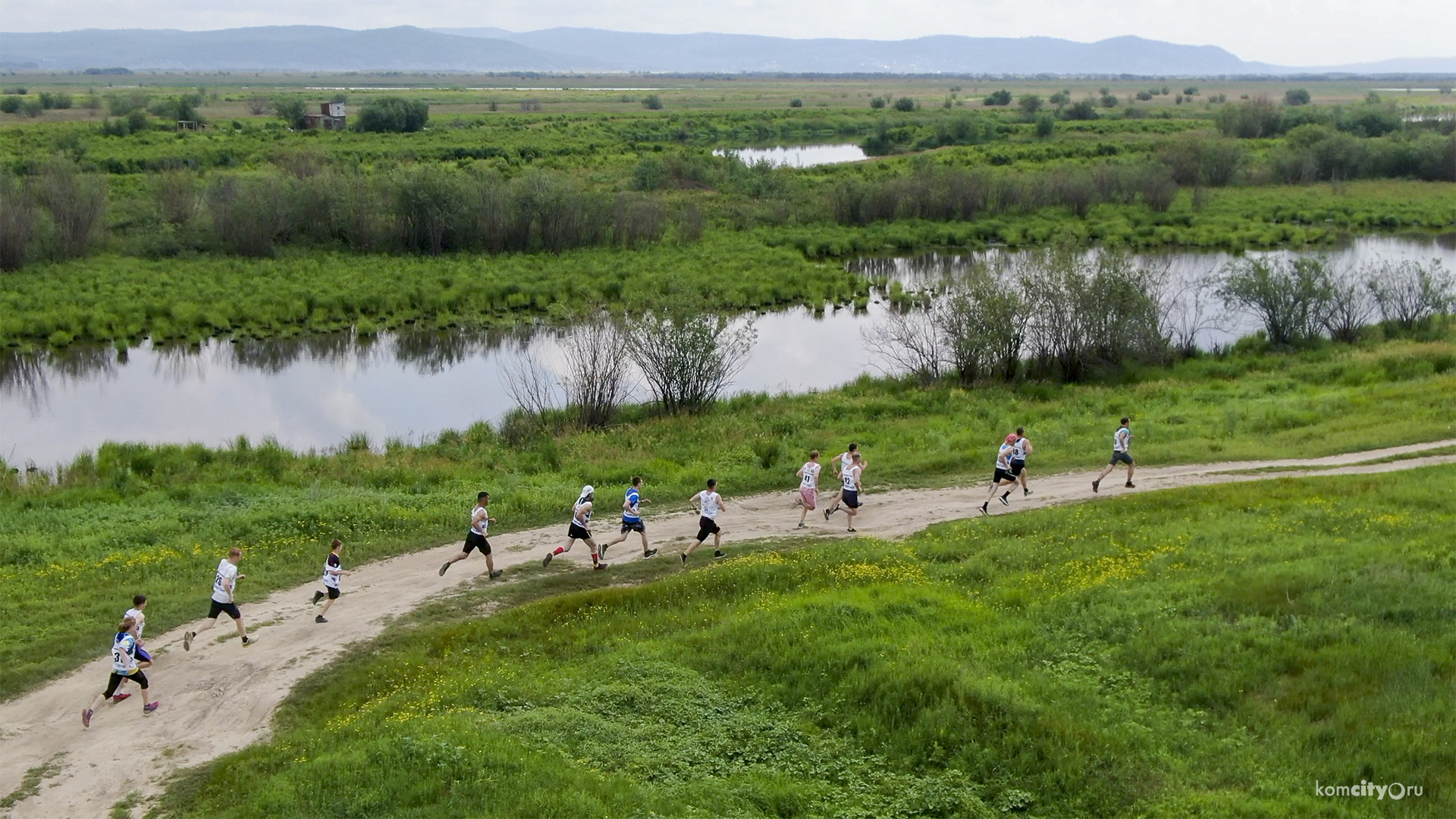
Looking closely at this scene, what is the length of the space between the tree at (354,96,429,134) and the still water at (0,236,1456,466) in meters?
65.5

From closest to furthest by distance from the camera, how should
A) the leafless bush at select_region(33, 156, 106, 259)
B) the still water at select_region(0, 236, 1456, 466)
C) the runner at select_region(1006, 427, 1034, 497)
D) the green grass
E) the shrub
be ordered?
1. the green grass
2. the runner at select_region(1006, 427, 1034, 497)
3. the still water at select_region(0, 236, 1456, 466)
4. the leafless bush at select_region(33, 156, 106, 259)
5. the shrub

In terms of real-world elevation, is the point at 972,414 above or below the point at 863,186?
below

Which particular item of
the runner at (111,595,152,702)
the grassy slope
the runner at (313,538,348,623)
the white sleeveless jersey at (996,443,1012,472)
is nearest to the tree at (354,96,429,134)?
the grassy slope

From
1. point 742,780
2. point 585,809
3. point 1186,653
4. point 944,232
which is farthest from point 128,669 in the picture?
point 944,232

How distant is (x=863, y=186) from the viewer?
79938 millimetres

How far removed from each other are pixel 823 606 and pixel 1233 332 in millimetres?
39294

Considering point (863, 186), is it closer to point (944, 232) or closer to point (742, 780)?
point (944, 232)

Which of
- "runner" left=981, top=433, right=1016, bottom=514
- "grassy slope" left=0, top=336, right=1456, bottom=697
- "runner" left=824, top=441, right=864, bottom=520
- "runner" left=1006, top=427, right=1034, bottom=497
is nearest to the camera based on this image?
"grassy slope" left=0, top=336, right=1456, bottom=697

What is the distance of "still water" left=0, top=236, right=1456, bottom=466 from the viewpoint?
129 feet

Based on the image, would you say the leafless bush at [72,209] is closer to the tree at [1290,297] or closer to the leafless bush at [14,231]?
the leafless bush at [14,231]

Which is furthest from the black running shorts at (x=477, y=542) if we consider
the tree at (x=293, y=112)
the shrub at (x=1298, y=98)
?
the shrub at (x=1298, y=98)

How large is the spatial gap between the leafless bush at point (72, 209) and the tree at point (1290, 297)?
56395 millimetres

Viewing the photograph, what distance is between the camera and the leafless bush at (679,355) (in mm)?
36781

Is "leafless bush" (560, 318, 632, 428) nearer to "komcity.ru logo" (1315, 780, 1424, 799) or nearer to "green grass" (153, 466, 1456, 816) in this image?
"green grass" (153, 466, 1456, 816)
